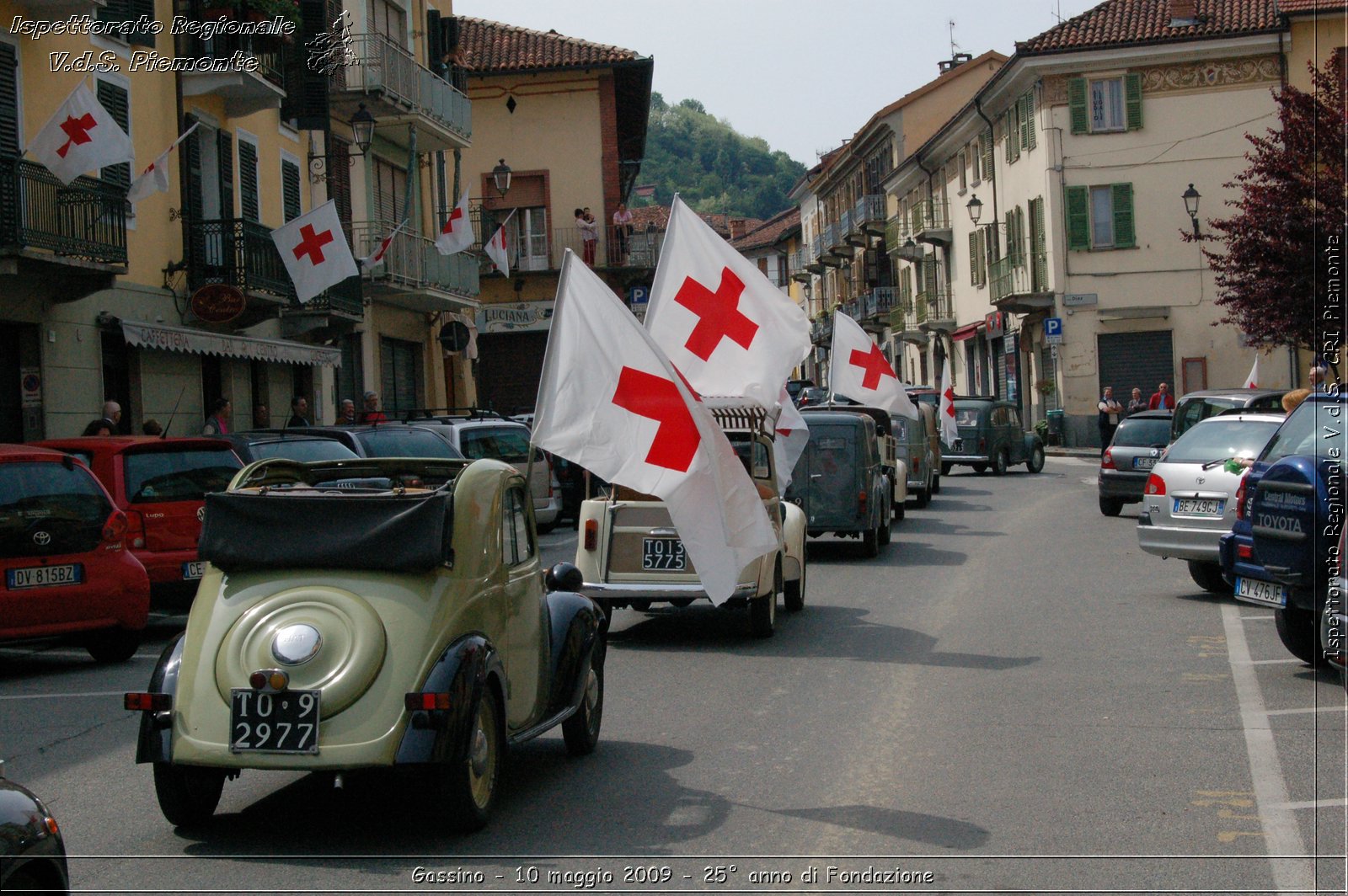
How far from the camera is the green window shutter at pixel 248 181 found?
26.8 m

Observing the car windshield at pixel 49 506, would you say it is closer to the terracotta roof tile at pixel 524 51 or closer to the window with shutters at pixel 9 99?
the window with shutters at pixel 9 99

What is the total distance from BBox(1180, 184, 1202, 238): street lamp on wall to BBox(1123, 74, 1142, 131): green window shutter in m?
2.53

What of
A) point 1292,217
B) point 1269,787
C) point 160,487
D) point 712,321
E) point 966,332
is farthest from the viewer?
point 966,332

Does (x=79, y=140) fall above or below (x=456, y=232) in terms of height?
below

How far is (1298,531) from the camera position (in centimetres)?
966

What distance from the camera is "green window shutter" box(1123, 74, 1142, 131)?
151ft

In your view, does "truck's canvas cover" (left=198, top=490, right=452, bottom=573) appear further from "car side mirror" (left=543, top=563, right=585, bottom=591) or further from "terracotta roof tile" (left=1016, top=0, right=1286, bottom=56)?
"terracotta roof tile" (left=1016, top=0, right=1286, bottom=56)

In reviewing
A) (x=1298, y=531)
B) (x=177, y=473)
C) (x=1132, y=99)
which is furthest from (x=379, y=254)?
(x=1132, y=99)

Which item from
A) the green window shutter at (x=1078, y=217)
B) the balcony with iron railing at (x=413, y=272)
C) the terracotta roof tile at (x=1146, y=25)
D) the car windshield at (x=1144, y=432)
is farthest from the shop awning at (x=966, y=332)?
the car windshield at (x=1144, y=432)

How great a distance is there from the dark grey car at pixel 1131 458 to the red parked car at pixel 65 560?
15.6m

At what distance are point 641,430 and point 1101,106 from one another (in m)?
42.1

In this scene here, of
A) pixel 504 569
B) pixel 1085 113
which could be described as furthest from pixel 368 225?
pixel 504 569

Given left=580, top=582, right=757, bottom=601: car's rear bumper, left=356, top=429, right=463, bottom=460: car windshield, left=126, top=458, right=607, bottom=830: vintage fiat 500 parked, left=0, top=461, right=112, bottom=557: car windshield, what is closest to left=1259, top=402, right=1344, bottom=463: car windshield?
left=580, top=582, right=757, bottom=601: car's rear bumper

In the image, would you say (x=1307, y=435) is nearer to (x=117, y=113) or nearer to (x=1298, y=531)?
(x=1298, y=531)
